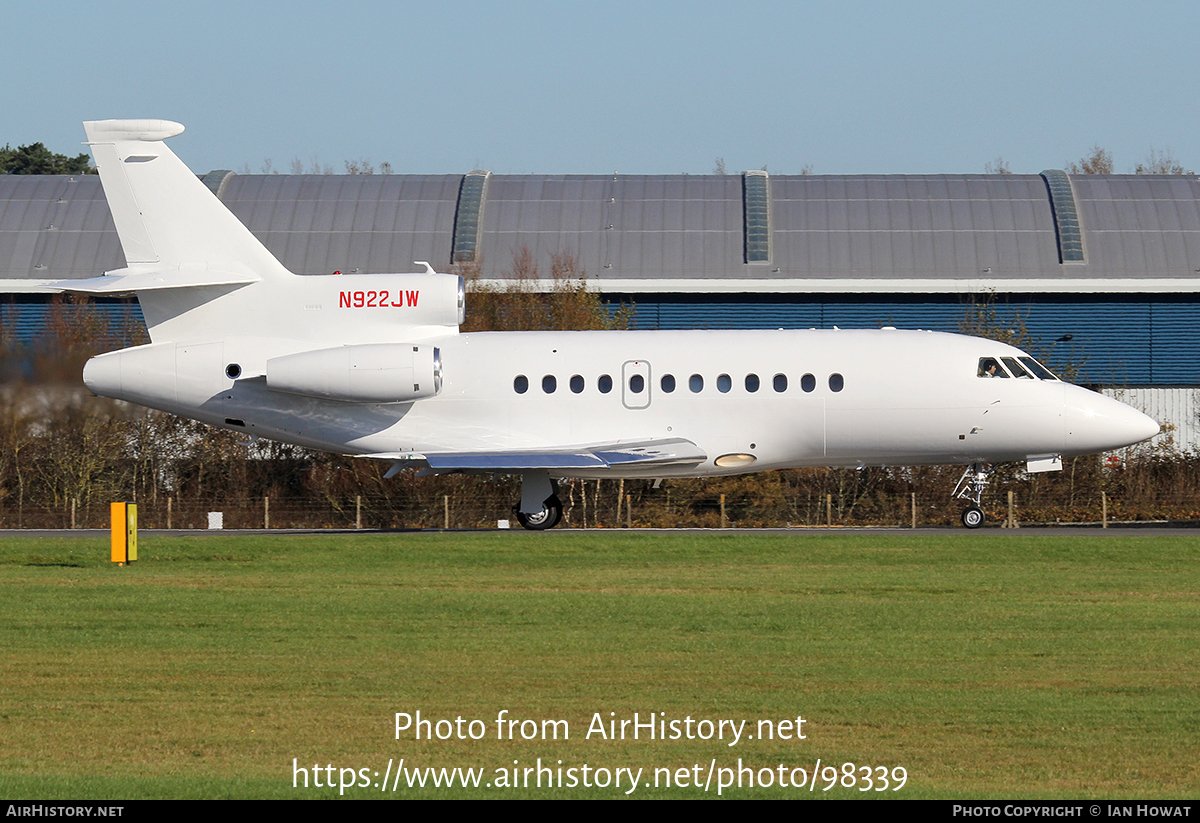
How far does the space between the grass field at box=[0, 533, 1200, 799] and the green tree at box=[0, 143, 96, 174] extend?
70.4m

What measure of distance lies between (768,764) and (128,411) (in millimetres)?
27571

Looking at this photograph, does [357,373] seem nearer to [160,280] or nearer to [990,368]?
[160,280]

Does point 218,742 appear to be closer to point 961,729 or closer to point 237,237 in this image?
point 961,729

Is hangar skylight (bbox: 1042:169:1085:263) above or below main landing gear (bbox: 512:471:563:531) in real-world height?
above

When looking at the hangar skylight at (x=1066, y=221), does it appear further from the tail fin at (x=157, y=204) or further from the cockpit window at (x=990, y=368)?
the tail fin at (x=157, y=204)

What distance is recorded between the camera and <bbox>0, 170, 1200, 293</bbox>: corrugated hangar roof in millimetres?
48469

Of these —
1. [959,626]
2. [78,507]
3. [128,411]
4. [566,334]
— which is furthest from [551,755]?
[78,507]

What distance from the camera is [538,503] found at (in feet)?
91.8

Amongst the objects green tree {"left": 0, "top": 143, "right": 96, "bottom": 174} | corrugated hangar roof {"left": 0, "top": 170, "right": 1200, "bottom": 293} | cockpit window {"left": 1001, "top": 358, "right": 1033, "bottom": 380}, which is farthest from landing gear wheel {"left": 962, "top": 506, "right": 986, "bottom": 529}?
green tree {"left": 0, "top": 143, "right": 96, "bottom": 174}

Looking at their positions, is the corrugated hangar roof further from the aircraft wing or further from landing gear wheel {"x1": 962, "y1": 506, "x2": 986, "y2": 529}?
the aircraft wing

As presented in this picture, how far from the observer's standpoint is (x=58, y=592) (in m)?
18.8

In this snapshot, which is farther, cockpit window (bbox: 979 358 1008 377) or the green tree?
the green tree

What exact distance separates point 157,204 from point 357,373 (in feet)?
16.6

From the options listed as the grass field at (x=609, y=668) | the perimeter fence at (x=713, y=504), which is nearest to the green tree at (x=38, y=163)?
the perimeter fence at (x=713, y=504)
